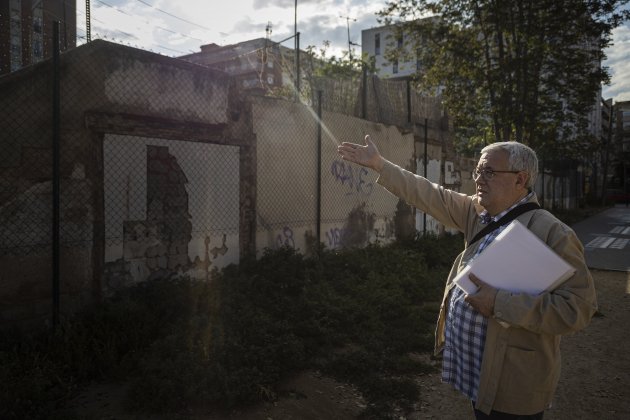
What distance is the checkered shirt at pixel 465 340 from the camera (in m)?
1.99

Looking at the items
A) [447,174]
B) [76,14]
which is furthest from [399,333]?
[76,14]

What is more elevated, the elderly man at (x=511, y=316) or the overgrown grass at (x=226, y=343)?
the elderly man at (x=511, y=316)

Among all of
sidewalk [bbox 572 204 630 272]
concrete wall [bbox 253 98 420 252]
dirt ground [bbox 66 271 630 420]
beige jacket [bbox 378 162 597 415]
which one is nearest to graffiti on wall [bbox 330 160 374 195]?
concrete wall [bbox 253 98 420 252]

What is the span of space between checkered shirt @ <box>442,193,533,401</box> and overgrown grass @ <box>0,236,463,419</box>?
1.48 metres

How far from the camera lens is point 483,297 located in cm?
184

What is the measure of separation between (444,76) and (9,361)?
13744 mm

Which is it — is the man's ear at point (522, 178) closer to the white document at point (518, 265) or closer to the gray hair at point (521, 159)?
the gray hair at point (521, 159)

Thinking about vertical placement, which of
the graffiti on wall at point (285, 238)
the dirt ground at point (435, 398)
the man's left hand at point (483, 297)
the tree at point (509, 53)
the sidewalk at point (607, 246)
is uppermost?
the tree at point (509, 53)

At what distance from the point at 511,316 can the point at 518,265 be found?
214 millimetres

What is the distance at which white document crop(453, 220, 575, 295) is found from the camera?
1757 mm

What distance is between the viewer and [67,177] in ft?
15.0

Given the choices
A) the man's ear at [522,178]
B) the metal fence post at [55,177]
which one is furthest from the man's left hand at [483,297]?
the metal fence post at [55,177]

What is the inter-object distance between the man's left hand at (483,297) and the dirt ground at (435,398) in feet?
6.43

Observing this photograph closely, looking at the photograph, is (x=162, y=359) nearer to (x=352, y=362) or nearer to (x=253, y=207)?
(x=352, y=362)
